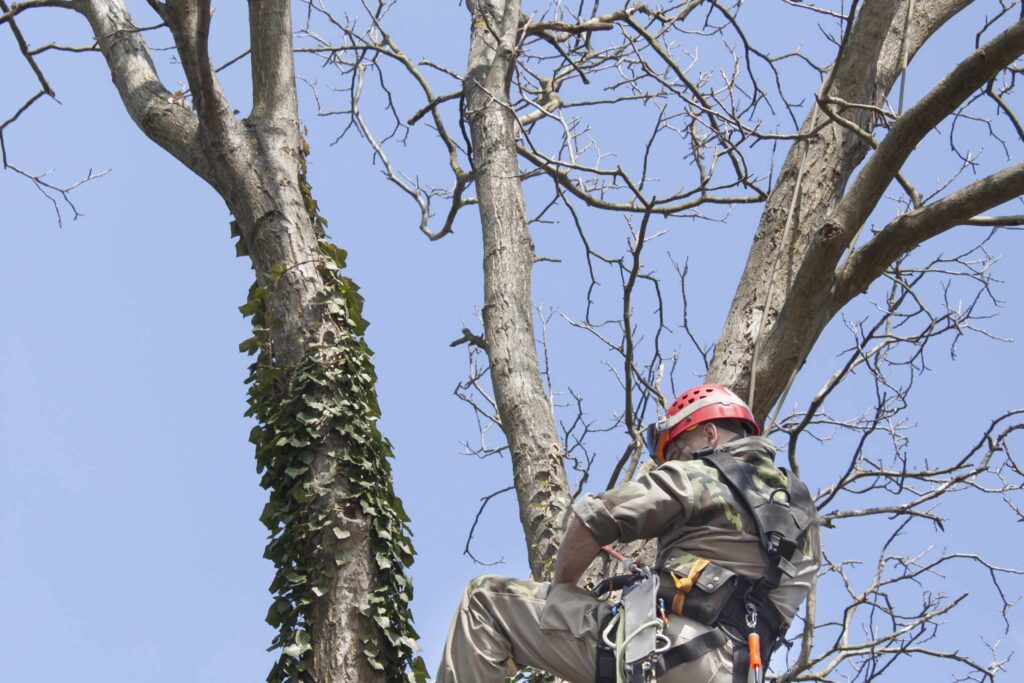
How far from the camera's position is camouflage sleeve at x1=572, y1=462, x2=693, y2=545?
4180 mm

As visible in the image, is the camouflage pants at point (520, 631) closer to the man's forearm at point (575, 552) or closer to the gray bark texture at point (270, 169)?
the man's forearm at point (575, 552)

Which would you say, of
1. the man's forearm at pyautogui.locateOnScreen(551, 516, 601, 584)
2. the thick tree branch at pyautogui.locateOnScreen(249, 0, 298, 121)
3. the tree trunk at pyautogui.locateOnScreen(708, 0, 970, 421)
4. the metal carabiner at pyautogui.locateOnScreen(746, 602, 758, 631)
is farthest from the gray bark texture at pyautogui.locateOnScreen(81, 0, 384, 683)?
the tree trunk at pyautogui.locateOnScreen(708, 0, 970, 421)

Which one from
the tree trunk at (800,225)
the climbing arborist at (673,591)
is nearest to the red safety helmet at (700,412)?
the climbing arborist at (673,591)

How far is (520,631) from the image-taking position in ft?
14.5

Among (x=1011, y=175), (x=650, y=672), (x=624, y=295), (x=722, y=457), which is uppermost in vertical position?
(x=624, y=295)

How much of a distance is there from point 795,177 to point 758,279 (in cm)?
52

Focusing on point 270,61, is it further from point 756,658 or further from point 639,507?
point 756,658

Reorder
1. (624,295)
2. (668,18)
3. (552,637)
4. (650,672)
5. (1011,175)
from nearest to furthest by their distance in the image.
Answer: (650,672) → (552,637) → (1011,175) → (624,295) → (668,18)

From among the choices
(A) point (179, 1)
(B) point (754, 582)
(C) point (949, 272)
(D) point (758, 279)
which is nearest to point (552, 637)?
(B) point (754, 582)

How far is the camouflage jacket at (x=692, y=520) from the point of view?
4199 millimetres

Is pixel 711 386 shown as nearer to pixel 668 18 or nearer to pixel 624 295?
pixel 624 295

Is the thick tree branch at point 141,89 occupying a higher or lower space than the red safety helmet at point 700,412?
higher

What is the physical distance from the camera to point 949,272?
293 inches

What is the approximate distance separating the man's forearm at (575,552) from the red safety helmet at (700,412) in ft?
2.11
